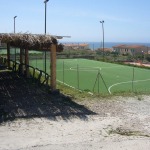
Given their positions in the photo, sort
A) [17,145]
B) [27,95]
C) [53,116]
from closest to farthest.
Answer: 1. [17,145]
2. [53,116]
3. [27,95]

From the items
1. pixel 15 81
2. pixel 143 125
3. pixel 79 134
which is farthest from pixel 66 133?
pixel 15 81

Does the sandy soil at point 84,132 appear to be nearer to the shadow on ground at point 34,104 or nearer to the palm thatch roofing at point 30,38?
the shadow on ground at point 34,104

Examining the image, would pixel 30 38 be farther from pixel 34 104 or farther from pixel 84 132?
pixel 84 132

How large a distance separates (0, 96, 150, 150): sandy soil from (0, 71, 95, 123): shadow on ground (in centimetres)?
49

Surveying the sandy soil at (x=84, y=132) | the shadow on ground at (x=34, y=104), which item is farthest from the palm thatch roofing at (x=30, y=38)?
the sandy soil at (x=84, y=132)

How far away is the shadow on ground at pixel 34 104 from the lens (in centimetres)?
1277

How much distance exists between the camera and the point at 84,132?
10.9 meters

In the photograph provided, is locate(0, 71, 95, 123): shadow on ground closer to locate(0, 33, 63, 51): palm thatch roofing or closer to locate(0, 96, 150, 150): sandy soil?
locate(0, 96, 150, 150): sandy soil

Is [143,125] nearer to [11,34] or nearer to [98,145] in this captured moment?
[98,145]

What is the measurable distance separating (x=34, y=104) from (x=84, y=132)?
3.99 meters

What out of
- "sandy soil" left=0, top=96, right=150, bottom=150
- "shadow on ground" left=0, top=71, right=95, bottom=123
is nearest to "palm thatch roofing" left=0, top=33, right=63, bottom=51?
"shadow on ground" left=0, top=71, right=95, bottom=123

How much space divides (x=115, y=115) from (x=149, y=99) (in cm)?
404

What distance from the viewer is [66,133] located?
10781mm

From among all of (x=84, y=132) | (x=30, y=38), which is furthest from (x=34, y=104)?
(x=84, y=132)
